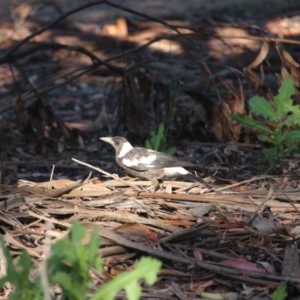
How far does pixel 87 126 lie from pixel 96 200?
3559 mm

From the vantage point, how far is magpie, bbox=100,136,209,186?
21.2 feet

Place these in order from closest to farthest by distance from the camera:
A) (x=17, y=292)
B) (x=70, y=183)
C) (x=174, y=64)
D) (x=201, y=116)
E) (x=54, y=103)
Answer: (x=17, y=292), (x=70, y=183), (x=201, y=116), (x=54, y=103), (x=174, y=64)

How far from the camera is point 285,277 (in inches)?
190

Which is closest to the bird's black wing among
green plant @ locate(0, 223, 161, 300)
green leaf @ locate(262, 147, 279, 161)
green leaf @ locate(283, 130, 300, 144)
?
green leaf @ locate(262, 147, 279, 161)

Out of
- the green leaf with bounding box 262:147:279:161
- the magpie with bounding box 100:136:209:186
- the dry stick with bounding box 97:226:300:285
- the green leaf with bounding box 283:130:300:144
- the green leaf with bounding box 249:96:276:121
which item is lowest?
the magpie with bounding box 100:136:209:186

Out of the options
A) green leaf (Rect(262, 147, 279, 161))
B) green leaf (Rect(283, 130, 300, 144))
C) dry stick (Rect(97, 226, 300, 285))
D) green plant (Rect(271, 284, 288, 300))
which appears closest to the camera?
green plant (Rect(271, 284, 288, 300))

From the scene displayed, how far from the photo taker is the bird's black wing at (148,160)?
6.53 m

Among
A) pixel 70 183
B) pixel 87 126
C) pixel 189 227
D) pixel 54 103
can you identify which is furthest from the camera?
pixel 54 103

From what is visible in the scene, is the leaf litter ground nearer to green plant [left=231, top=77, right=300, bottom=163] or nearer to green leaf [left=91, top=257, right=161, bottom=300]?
green plant [left=231, top=77, right=300, bottom=163]

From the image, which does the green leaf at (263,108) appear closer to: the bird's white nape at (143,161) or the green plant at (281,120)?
the green plant at (281,120)

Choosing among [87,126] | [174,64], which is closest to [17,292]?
[87,126]

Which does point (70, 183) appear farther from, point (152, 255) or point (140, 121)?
point (140, 121)

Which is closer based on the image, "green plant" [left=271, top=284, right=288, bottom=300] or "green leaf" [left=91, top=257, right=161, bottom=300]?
"green leaf" [left=91, top=257, right=161, bottom=300]

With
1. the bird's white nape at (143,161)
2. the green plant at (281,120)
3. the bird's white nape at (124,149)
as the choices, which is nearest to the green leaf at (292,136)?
the green plant at (281,120)
